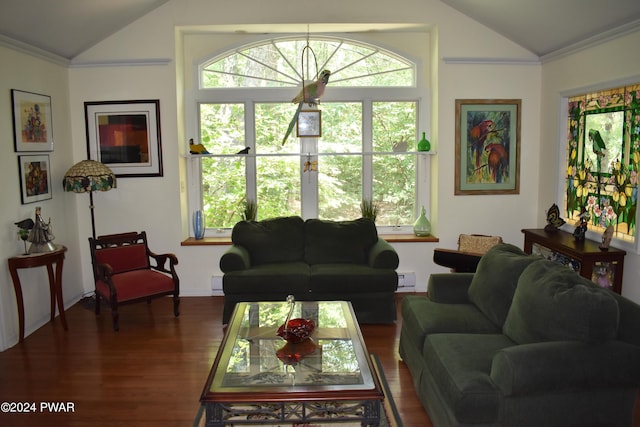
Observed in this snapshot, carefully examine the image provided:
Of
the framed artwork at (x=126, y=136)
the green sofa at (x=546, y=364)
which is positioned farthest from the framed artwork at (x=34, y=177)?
the green sofa at (x=546, y=364)

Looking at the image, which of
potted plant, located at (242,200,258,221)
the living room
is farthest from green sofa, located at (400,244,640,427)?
potted plant, located at (242,200,258,221)

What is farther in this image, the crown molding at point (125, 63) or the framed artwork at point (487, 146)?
the framed artwork at point (487, 146)

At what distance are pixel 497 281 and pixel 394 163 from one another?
2.86m

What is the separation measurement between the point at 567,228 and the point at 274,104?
346cm

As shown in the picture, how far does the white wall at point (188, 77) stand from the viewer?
5.59 m

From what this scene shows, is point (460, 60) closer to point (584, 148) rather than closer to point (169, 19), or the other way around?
point (584, 148)

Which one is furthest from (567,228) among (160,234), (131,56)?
(131,56)

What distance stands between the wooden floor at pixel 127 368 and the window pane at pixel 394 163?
1807 millimetres

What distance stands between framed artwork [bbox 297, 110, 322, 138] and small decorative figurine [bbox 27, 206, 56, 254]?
9.22 feet

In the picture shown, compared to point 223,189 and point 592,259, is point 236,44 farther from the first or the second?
point 592,259

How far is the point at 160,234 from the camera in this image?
591 cm

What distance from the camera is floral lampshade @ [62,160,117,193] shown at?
5.20 m

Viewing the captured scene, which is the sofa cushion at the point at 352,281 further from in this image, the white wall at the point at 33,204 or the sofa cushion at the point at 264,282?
the white wall at the point at 33,204

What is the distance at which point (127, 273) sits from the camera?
5.34 meters
